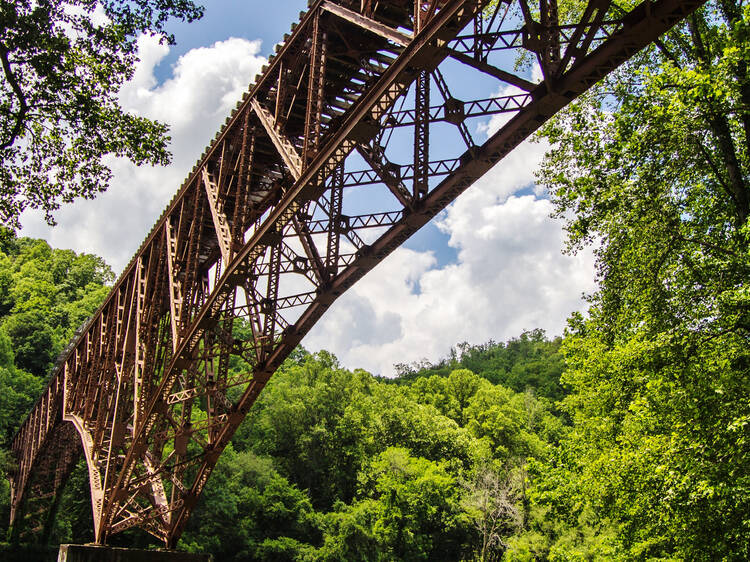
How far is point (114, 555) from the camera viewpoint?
44.6ft

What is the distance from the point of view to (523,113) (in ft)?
23.5

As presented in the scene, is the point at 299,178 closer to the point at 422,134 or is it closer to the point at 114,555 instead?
the point at 422,134

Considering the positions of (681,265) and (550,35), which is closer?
(550,35)

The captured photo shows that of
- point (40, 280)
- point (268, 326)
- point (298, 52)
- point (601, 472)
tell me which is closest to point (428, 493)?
point (601, 472)

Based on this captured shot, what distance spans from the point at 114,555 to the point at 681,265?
1436 centimetres

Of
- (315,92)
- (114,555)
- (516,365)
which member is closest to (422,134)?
(315,92)

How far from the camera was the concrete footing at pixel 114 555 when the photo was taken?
13.2 m

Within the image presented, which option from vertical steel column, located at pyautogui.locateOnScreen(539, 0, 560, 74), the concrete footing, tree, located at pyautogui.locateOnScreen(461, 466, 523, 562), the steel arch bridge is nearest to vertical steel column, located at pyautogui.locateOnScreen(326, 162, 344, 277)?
the steel arch bridge

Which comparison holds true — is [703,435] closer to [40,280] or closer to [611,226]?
[611,226]

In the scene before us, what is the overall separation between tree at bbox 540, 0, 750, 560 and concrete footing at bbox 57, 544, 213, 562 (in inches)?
408

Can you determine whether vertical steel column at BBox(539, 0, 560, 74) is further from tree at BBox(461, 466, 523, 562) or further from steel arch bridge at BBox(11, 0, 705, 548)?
tree at BBox(461, 466, 523, 562)

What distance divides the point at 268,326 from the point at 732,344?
28.6ft

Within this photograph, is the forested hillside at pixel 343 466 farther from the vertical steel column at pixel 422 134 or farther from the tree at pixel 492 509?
the vertical steel column at pixel 422 134

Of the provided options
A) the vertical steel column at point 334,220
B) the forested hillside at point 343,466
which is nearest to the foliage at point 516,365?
the forested hillside at point 343,466
